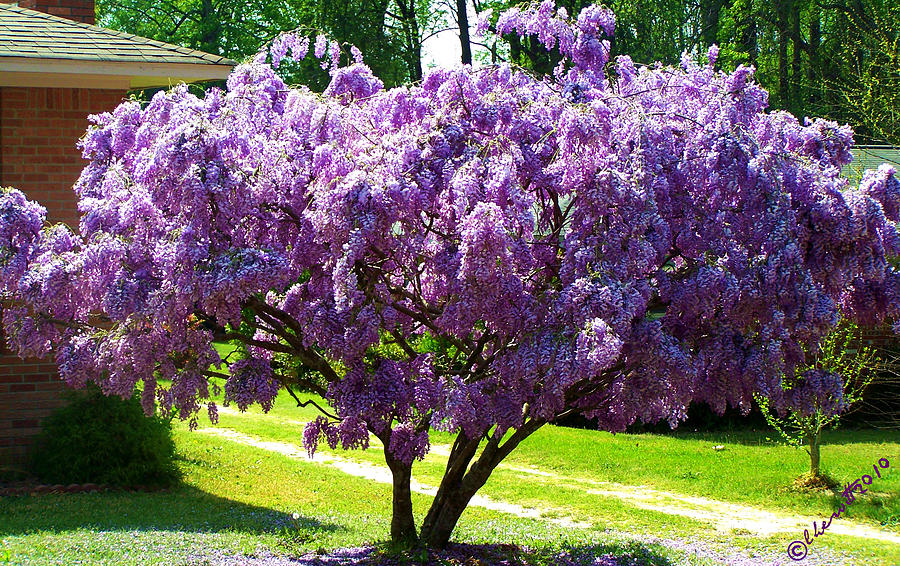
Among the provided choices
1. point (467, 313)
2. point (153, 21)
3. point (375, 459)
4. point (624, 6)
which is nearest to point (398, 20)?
point (624, 6)

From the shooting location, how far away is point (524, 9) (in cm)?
795

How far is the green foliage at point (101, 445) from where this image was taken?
34.2 ft

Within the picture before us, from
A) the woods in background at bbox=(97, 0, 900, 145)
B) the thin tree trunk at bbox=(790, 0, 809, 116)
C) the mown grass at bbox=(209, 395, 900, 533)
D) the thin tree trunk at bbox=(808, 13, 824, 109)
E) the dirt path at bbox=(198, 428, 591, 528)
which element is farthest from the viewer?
the thin tree trunk at bbox=(790, 0, 809, 116)

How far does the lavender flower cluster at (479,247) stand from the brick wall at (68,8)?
7423 mm

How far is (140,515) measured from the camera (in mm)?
9281

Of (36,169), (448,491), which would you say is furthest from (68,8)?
(448,491)

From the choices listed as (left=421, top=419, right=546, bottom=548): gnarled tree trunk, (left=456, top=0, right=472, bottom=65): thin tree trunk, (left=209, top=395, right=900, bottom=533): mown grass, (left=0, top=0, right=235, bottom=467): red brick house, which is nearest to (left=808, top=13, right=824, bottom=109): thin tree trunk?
(left=456, top=0, right=472, bottom=65): thin tree trunk

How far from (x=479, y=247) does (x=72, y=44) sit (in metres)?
7.42

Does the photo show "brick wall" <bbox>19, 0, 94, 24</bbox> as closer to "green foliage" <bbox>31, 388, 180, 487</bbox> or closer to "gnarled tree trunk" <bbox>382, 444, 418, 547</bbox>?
"green foliage" <bbox>31, 388, 180, 487</bbox>

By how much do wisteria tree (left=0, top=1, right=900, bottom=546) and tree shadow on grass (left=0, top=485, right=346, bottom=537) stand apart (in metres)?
2.69

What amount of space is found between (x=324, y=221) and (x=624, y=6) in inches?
993

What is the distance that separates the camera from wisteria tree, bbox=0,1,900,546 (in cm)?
560

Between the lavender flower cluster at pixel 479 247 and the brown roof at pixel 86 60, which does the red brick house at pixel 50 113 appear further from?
the lavender flower cluster at pixel 479 247

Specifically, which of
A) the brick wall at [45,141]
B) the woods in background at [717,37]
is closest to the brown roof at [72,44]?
the brick wall at [45,141]
